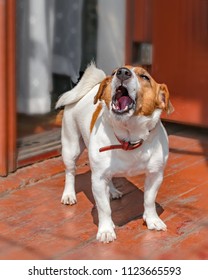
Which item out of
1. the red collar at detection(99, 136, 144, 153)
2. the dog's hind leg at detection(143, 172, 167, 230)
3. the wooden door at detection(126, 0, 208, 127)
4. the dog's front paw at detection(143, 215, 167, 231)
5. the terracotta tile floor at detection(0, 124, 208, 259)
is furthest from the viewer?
the wooden door at detection(126, 0, 208, 127)

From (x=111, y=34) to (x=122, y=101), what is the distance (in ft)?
8.28

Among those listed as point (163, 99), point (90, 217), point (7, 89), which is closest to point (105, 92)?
point (163, 99)

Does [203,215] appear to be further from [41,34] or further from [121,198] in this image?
[41,34]

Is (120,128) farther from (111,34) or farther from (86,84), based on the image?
(111,34)

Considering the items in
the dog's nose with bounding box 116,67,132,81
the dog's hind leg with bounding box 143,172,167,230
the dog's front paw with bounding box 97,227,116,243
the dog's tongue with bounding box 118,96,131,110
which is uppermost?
the dog's nose with bounding box 116,67,132,81

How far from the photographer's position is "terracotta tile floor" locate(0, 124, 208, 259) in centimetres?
332

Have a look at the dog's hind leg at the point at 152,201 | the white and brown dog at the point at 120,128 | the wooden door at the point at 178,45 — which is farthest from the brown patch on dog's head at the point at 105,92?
the wooden door at the point at 178,45

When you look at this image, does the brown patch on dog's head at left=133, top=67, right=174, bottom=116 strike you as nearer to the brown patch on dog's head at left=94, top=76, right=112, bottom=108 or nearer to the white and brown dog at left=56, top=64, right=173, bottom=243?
the white and brown dog at left=56, top=64, right=173, bottom=243

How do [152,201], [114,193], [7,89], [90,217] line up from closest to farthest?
1. [152,201]
2. [90,217]
3. [114,193]
4. [7,89]

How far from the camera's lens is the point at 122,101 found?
120 inches

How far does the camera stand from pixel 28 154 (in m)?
4.73

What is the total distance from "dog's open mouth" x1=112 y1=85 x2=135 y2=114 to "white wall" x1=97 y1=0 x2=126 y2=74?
93.9 inches

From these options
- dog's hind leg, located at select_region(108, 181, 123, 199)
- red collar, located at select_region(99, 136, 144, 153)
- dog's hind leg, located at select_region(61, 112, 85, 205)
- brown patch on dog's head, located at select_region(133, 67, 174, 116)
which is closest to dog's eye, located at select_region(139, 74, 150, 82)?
brown patch on dog's head, located at select_region(133, 67, 174, 116)

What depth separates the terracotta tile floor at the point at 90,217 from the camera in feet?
10.9
